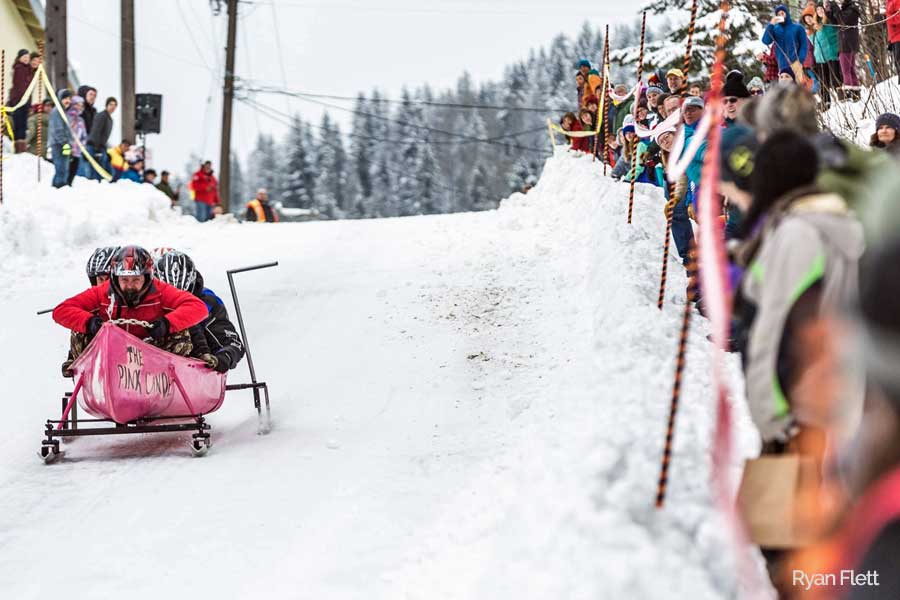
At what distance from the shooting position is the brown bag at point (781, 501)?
11.6ft

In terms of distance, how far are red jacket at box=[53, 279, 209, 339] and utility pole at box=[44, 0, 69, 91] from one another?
1571 centimetres

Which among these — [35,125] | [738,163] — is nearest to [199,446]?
[738,163]

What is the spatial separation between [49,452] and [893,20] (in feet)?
33.2

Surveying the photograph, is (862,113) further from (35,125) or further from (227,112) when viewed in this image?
(227,112)

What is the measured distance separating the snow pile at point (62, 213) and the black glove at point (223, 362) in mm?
7134

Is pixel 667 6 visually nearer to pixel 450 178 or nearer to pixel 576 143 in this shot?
pixel 576 143

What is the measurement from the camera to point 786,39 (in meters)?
12.7

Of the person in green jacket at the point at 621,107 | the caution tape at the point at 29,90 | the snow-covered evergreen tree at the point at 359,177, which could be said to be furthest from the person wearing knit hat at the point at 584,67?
the snow-covered evergreen tree at the point at 359,177

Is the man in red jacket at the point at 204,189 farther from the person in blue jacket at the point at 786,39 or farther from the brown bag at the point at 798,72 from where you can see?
the brown bag at the point at 798,72

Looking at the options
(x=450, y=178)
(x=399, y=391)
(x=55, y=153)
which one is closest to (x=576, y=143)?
(x=55, y=153)

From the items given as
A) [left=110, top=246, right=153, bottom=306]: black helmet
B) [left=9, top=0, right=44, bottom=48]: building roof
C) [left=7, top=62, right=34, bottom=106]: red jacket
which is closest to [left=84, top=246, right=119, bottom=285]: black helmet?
[left=110, top=246, right=153, bottom=306]: black helmet

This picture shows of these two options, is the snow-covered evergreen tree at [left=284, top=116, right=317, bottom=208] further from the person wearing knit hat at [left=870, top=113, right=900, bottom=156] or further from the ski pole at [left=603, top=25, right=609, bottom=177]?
the person wearing knit hat at [left=870, top=113, right=900, bottom=156]

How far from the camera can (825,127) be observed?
11031 mm

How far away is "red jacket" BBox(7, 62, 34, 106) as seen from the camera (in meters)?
18.4
